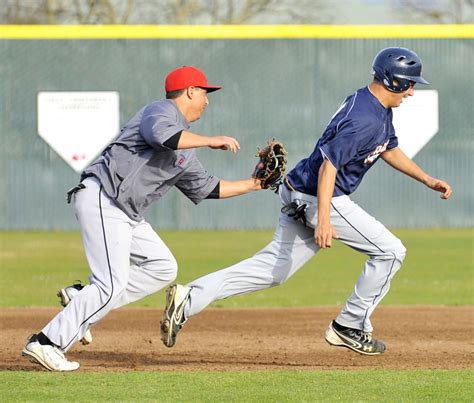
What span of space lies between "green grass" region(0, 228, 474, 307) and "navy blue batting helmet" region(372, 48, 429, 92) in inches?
190

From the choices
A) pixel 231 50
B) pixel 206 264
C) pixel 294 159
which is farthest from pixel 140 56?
pixel 206 264

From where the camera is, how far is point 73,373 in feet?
20.6

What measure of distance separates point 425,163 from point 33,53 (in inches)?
289

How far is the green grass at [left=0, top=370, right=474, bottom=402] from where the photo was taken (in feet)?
18.2

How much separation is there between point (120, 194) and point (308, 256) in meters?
1.25

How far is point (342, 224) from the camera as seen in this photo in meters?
6.55

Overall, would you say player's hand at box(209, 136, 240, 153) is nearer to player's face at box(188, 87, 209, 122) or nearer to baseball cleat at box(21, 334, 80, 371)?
player's face at box(188, 87, 209, 122)

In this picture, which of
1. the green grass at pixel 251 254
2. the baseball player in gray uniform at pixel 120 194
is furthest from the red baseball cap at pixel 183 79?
the green grass at pixel 251 254

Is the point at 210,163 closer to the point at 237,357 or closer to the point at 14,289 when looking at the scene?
the point at 14,289

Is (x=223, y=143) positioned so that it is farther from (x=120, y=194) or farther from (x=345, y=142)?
(x=345, y=142)

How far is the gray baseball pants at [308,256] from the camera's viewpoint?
6523 millimetres

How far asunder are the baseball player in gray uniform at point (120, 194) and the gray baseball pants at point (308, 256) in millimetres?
548

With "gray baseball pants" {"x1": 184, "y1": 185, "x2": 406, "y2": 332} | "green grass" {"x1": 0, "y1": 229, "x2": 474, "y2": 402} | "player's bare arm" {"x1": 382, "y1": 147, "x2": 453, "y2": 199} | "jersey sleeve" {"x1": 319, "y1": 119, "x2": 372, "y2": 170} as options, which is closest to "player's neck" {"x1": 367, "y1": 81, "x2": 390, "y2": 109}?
"jersey sleeve" {"x1": 319, "y1": 119, "x2": 372, "y2": 170}

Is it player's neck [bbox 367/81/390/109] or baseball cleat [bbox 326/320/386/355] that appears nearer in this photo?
player's neck [bbox 367/81/390/109]
